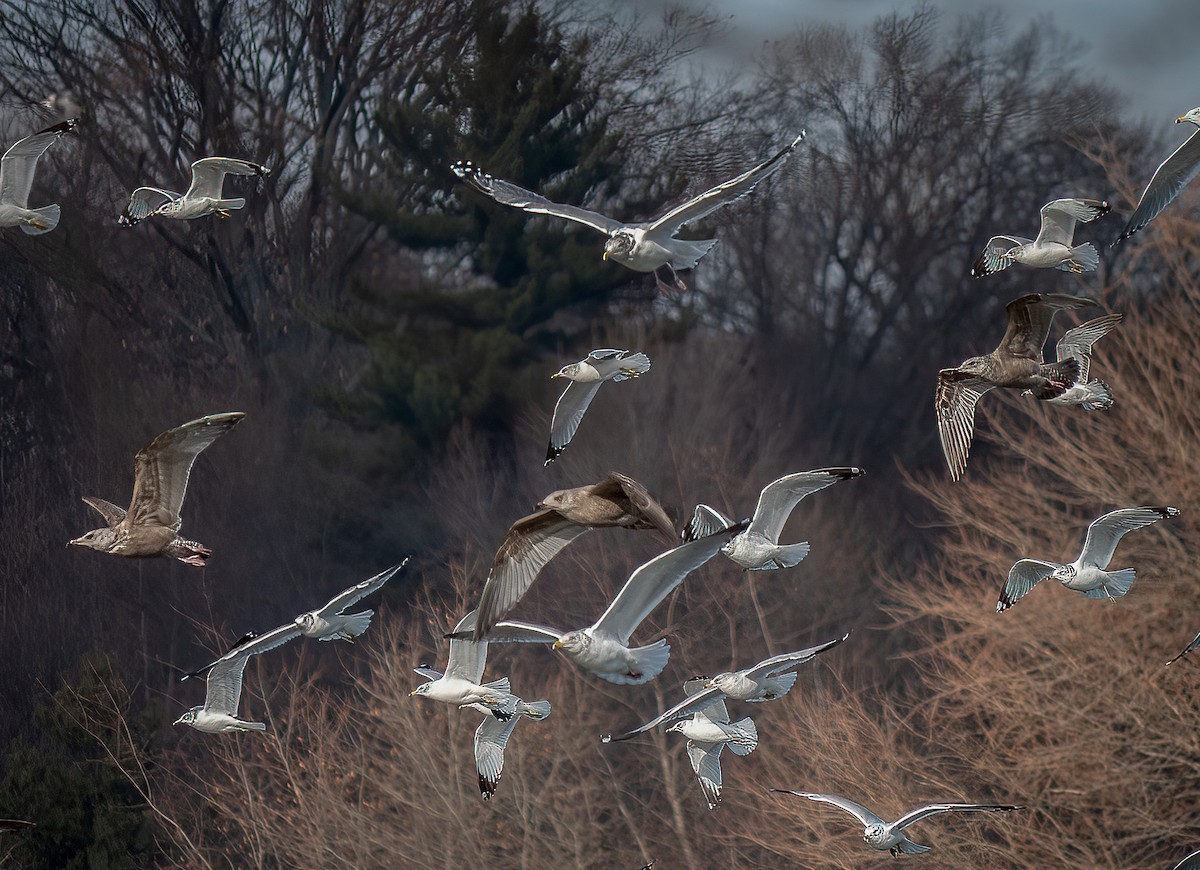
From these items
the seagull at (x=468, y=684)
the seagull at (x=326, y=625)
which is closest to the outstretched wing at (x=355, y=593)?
the seagull at (x=326, y=625)

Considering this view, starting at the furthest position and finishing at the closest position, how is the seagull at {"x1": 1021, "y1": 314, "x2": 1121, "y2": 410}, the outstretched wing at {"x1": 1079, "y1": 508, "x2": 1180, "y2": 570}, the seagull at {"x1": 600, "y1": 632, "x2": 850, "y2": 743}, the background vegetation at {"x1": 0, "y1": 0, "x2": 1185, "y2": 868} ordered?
the background vegetation at {"x1": 0, "y1": 0, "x2": 1185, "y2": 868} → the outstretched wing at {"x1": 1079, "y1": 508, "x2": 1180, "y2": 570} → the seagull at {"x1": 1021, "y1": 314, "x2": 1121, "y2": 410} → the seagull at {"x1": 600, "y1": 632, "x2": 850, "y2": 743}

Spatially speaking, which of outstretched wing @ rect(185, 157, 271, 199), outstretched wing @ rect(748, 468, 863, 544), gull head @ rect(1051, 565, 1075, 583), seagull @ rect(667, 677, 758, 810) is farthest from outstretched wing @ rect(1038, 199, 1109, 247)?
outstretched wing @ rect(185, 157, 271, 199)

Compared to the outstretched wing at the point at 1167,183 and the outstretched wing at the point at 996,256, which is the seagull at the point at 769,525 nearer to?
the outstretched wing at the point at 996,256

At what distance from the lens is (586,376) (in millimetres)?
10312

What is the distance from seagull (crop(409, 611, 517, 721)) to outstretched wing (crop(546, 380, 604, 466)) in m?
1.55

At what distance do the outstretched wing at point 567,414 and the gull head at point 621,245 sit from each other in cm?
155

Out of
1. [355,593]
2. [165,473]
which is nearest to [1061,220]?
[355,593]

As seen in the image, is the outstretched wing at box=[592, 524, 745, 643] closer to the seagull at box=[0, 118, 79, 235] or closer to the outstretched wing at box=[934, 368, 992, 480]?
the outstretched wing at box=[934, 368, 992, 480]

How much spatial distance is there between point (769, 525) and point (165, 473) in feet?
11.9

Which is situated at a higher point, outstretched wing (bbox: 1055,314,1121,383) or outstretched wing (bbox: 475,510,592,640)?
outstretched wing (bbox: 1055,314,1121,383)

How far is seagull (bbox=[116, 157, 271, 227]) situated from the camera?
11562 millimetres

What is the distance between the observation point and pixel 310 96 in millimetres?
34750

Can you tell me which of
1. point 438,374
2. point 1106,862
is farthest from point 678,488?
point 1106,862

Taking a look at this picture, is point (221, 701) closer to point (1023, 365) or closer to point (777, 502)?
point (777, 502)
